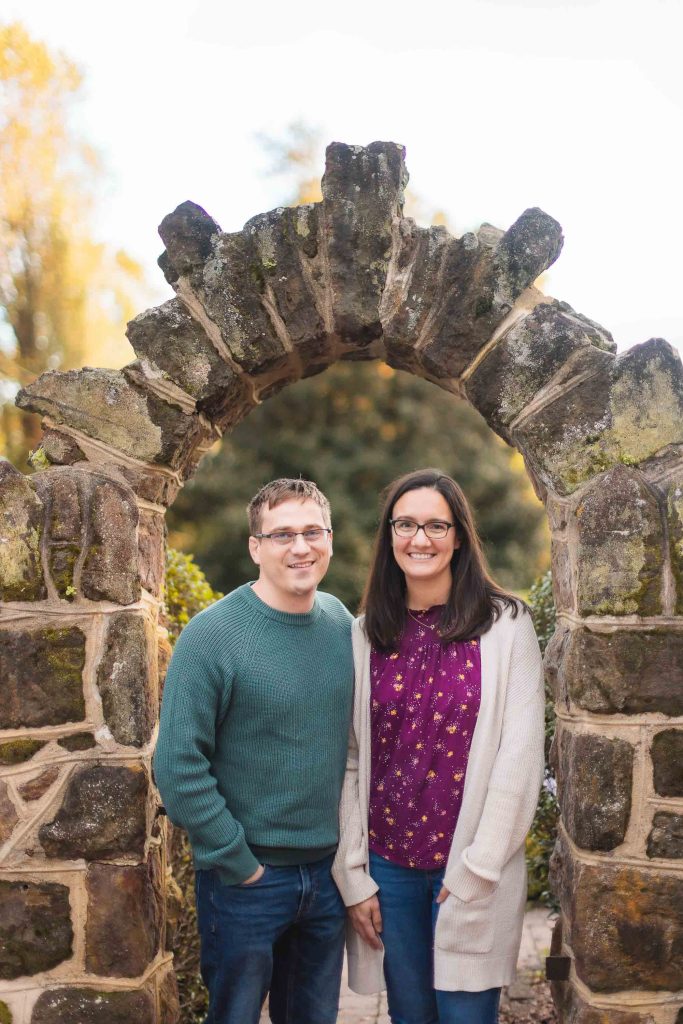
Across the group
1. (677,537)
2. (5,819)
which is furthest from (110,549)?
(677,537)

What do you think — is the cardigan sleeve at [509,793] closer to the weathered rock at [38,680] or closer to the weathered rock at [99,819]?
the weathered rock at [99,819]

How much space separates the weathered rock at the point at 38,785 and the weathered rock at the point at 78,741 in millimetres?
65

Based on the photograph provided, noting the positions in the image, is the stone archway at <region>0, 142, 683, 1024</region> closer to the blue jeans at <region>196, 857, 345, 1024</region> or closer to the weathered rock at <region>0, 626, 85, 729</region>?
the weathered rock at <region>0, 626, 85, 729</region>

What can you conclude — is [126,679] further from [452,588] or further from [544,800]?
[544,800]

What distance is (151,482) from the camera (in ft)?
8.27

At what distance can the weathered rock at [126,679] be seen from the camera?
2387mm

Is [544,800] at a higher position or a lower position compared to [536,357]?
lower

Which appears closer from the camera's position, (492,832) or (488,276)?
(492,832)

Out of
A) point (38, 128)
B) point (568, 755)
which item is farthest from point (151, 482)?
point (38, 128)

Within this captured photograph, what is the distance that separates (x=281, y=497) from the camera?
7.45 feet

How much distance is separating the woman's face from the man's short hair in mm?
198

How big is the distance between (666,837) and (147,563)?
157cm

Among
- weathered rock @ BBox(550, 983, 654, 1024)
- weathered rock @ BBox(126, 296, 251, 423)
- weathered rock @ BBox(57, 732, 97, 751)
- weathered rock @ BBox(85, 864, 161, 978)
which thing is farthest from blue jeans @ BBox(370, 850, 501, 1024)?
weathered rock @ BBox(126, 296, 251, 423)

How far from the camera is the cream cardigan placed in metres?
2.13
